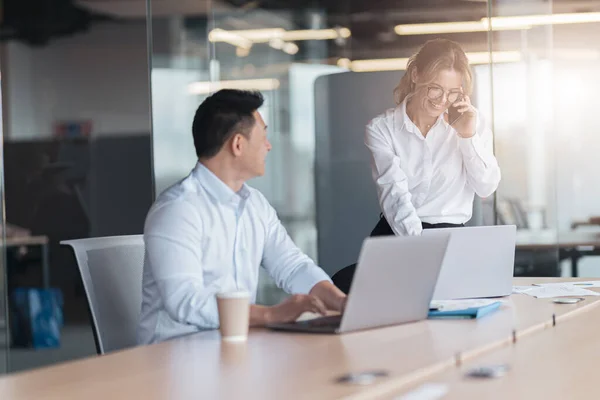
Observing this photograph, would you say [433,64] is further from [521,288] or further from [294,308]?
[294,308]

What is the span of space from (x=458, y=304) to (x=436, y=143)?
53.7 inches

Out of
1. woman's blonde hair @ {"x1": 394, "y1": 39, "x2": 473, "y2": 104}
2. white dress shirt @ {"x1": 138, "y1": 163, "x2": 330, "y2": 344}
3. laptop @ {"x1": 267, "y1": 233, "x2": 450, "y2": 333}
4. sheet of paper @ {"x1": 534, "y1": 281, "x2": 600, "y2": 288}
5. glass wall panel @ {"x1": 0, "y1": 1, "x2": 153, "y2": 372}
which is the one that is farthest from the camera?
glass wall panel @ {"x1": 0, "y1": 1, "x2": 153, "y2": 372}

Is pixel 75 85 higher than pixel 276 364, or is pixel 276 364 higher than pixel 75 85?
pixel 75 85

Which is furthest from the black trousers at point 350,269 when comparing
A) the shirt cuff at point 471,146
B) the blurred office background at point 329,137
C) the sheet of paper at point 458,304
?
the blurred office background at point 329,137

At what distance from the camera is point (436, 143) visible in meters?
3.52

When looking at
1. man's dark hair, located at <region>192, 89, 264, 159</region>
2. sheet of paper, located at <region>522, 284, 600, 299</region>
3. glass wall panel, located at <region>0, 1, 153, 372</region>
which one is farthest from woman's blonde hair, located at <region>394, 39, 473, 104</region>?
glass wall panel, located at <region>0, 1, 153, 372</region>

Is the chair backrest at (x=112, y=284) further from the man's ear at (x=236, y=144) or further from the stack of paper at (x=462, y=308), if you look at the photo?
the stack of paper at (x=462, y=308)

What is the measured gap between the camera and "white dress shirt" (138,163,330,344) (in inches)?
81.7

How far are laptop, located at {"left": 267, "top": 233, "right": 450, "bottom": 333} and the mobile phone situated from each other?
4.57ft

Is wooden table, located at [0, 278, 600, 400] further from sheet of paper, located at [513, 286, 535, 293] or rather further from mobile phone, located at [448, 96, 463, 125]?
mobile phone, located at [448, 96, 463, 125]

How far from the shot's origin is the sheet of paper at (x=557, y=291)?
2547 mm

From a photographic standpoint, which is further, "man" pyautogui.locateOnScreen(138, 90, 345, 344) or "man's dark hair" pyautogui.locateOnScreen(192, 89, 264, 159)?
"man's dark hair" pyautogui.locateOnScreen(192, 89, 264, 159)

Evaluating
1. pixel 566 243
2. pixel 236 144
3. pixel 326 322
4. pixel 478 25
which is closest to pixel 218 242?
pixel 236 144

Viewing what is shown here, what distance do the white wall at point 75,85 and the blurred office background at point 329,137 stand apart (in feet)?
1.24
